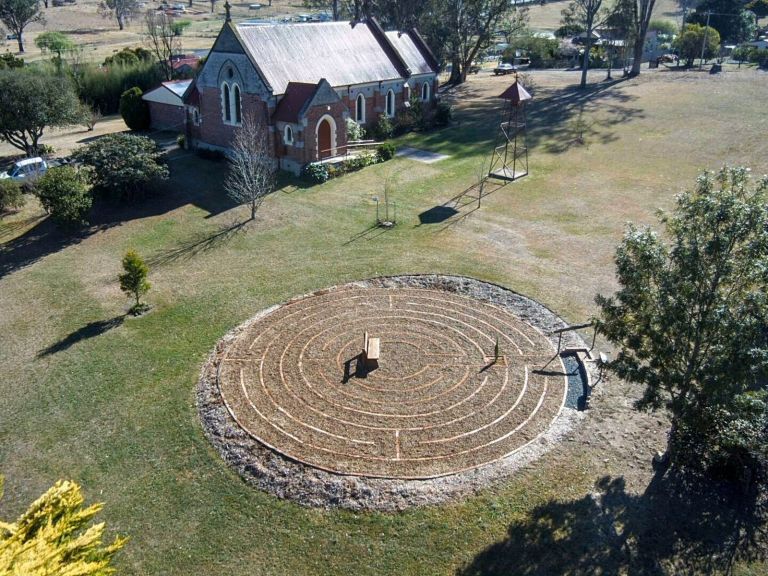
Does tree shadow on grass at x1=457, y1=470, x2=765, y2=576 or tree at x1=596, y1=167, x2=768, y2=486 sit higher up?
tree at x1=596, y1=167, x2=768, y2=486

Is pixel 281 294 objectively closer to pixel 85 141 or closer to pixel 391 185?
pixel 391 185

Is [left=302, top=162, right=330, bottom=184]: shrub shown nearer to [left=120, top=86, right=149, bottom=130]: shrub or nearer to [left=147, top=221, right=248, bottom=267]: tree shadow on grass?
[left=147, top=221, right=248, bottom=267]: tree shadow on grass

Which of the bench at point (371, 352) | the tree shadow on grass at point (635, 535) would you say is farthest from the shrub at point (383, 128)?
the tree shadow on grass at point (635, 535)

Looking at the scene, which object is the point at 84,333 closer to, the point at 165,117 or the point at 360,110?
the point at 360,110

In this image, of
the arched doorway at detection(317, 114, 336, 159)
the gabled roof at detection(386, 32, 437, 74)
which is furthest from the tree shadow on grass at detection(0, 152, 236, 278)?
the gabled roof at detection(386, 32, 437, 74)

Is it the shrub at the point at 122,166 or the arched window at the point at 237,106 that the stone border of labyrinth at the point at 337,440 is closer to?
the shrub at the point at 122,166

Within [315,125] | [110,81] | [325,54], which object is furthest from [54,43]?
[315,125]
